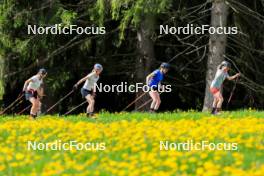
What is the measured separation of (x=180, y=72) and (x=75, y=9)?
461 cm

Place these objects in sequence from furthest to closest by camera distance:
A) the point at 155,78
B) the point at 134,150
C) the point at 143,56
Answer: the point at 143,56
the point at 155,78
the point at 134,150

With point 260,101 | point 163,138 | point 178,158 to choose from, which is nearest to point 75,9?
point 260,101

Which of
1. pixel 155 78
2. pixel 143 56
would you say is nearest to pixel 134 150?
pixel 155 78

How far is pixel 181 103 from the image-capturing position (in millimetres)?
26906

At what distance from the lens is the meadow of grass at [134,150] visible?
8211 millimetres

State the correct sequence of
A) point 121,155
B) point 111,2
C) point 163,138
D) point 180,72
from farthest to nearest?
point 180,72
point 111,2
point 163,138
point 121,155

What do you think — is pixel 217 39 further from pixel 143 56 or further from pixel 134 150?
pixel 134 150

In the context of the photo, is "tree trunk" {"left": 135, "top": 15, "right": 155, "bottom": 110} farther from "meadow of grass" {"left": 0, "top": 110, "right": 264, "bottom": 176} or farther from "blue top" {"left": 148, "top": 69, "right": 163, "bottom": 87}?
"meadow of grass" {"left": 0, "top": 110, "right": 264, "bottom": 176}

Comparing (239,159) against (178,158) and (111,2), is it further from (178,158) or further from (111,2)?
(111,2)

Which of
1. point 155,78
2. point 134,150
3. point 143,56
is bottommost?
point 134,150

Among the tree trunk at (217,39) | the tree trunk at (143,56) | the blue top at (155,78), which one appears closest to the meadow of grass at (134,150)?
the blue top at (155,78)

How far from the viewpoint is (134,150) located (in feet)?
31.3

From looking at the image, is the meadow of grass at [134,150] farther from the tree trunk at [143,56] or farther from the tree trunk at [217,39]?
the tree trunk at [143,56]

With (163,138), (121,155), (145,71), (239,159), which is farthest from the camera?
(145,71)
